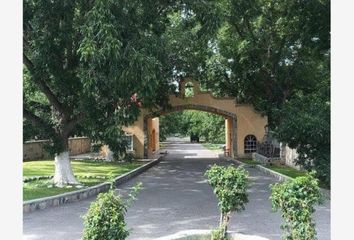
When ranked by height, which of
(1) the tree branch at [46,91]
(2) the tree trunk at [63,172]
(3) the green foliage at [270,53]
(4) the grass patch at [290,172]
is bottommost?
(4) the grass patch at [290,172]

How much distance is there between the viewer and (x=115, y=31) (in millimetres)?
10719

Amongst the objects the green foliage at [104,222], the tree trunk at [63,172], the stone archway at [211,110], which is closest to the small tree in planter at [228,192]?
the green foliage at [104,222]

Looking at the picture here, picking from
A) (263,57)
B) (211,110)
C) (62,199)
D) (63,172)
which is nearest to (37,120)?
(63,172)

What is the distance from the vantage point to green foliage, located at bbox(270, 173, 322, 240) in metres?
6.35

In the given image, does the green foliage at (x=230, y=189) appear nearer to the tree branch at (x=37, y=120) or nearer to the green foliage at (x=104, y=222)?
the green foliage at (x=104, y=222)

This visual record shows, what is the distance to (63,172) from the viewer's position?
1513 cm

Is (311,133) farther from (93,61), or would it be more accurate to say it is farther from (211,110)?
(211,110)

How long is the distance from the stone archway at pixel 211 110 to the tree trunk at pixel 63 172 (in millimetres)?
17211

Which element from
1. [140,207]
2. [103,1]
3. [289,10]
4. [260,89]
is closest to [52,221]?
[140,207]

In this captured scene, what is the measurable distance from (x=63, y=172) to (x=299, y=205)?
1006cm

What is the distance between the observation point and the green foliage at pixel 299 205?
635 cm

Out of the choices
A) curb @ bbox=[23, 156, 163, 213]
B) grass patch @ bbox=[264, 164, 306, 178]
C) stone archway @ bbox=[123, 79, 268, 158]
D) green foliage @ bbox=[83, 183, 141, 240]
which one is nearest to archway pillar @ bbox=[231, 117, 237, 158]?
stone archway @ bbox=[123, 79, 268, 158]

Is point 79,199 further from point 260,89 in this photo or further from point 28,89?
point 260,89

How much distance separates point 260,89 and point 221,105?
10.1 ft
